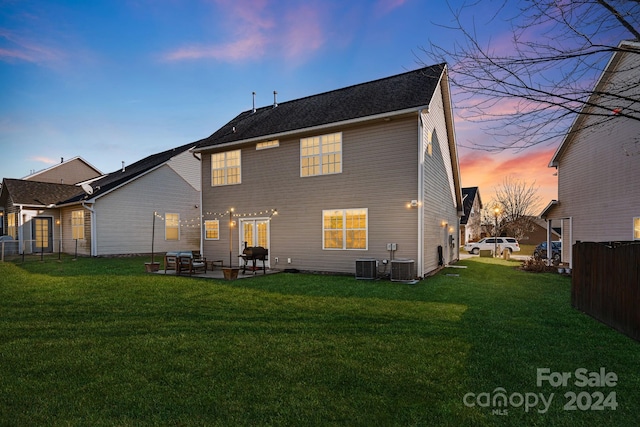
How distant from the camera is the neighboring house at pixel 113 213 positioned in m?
19.5

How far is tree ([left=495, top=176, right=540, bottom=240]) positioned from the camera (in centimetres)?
3975

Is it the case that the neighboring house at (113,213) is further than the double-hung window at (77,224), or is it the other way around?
the double-hung window at (77,224)

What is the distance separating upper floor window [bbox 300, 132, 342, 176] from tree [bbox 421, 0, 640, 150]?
848 cm

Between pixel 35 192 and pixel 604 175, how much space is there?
3172cm

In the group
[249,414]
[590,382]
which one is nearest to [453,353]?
[590,382]

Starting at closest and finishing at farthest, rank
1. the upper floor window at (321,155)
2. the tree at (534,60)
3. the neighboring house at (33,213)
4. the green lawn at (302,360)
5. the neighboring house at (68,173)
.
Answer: the green lawn at (302,360)
the tree at (534,60)
the upper floor window at (321,155)
the neighboring house at (33,213)
the neighboring house at (68,173)

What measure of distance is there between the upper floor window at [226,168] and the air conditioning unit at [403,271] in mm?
8085

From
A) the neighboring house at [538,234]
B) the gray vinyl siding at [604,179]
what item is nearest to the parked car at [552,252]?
the gray vinyl siding at [604,179]

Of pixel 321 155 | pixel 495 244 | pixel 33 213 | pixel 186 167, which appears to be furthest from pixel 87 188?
pixel 495 244

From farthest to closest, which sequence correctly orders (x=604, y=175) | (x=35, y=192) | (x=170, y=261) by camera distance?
1. (x=35, y=192)
2. (x=170, y=261)
3. (x=604, y=175)

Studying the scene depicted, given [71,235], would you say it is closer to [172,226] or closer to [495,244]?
[172,226]

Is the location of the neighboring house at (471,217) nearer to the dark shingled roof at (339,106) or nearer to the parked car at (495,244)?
the parked car at (495,244)

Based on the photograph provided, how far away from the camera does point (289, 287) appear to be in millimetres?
9484

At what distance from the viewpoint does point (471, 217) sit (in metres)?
41.4
